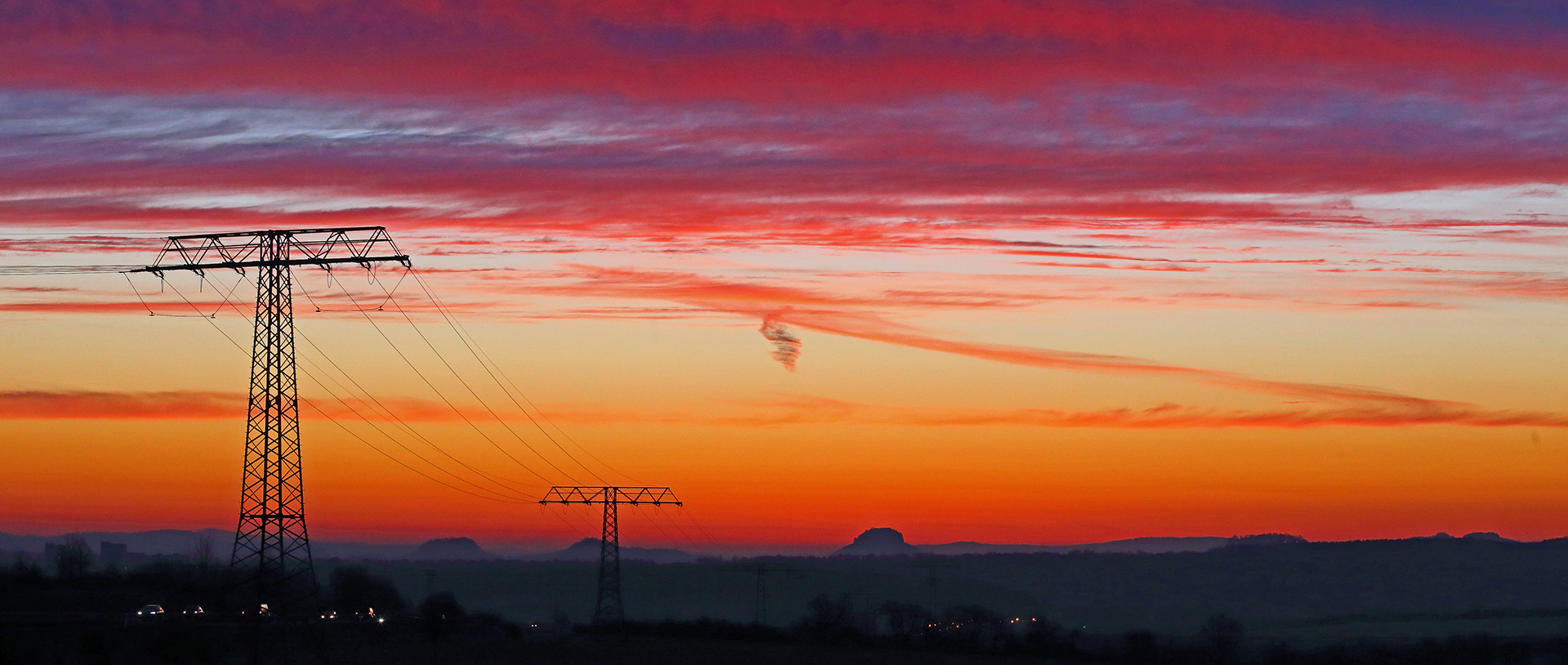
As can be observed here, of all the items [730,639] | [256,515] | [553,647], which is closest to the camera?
[256,515]

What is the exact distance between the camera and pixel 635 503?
398 ft

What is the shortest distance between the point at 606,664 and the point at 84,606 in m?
58.5

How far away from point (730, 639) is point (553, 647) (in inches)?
1535

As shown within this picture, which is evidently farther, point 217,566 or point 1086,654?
point 217,566

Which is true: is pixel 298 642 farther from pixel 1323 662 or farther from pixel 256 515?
pixel 1323 662

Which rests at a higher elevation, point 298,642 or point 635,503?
point 635,503

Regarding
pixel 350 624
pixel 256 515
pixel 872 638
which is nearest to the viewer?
pixel 256 515

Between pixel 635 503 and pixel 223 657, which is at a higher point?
pixel 635 503

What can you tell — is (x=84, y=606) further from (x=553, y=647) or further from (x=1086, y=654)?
(x=1086, y=654)

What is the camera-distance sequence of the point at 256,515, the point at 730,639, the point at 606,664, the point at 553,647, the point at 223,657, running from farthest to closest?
1. the point at 730,639
2. the point at 553,647
3. the point at 606,664
4. the point at 223,657
5. the point at 256,515

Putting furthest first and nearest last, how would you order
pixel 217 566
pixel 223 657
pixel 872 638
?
1. pixel 217 566
2. pixel 872 638
3. pixel 223 657

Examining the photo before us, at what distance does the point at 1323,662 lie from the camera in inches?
5285

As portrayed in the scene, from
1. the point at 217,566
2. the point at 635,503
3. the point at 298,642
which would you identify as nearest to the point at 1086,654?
the point at 635,503

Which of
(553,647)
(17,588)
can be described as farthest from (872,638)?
(17,588)
